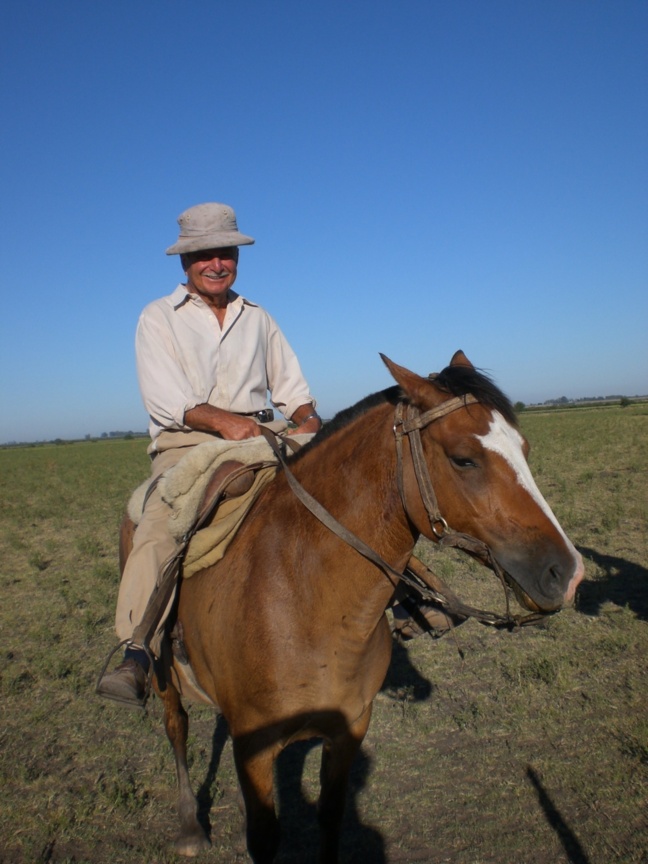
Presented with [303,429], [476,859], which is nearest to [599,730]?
[476,859]

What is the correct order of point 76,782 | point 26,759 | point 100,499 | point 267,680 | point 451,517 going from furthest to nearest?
point 100,499 < point 26,759 < point 76,782 < point 267,680 < point 451,517

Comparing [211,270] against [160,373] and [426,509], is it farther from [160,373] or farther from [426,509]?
[426,509]

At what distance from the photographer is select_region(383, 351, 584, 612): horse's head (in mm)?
2340

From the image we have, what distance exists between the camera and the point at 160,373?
370 cm

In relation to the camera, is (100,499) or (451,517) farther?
(100,499)

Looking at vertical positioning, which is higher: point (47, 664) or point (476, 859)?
point (476, 859)

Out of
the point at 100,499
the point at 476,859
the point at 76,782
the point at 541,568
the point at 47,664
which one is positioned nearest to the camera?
the point at 541,568

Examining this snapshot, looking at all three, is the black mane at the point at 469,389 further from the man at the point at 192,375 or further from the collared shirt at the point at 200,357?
the collared shirt at the point at 200,357

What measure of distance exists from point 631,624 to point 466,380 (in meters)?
5.77

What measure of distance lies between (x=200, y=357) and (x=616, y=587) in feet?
22.7

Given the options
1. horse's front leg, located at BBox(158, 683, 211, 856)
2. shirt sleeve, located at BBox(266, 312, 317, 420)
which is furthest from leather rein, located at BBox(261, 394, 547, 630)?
horse's front leg, located at BBox(158, 683, 211, 856)

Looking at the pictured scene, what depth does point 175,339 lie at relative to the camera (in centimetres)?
378

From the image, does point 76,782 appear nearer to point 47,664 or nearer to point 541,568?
point 47,664

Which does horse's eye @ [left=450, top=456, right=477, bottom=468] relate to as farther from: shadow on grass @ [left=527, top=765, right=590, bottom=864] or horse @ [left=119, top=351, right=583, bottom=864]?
shadow on grass @ [left=527, top=765, right=590, bottom=864]
